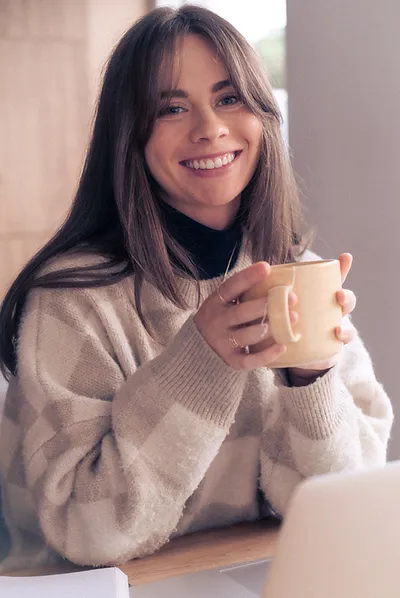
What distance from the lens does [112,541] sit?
84 centimetres

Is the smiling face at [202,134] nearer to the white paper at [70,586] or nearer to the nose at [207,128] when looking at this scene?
the nose at [207,128]

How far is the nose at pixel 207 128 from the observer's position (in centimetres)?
100

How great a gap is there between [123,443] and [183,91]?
0.44 m

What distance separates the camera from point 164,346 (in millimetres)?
1024

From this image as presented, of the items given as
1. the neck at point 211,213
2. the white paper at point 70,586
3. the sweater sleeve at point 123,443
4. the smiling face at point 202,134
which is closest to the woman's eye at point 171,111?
the smiling face at point 202,134

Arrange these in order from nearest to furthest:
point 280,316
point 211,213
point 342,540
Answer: point 342,540
point 280,316
point 211,213

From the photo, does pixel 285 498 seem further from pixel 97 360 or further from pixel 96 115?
pixel 96 115

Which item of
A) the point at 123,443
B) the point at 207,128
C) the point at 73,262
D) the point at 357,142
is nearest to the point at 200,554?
the point at 123,443

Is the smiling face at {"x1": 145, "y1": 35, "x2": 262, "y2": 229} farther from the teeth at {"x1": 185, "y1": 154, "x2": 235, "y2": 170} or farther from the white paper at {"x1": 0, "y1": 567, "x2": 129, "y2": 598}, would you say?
the white paper at {"x1": 0, "y1": 567, "x2": 129, "y2": 598}

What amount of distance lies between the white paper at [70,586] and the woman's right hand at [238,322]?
0.71ft

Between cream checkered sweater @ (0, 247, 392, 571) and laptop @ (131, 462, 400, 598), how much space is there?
1.35 feet

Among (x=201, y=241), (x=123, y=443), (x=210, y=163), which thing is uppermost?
(x=210, y=163)

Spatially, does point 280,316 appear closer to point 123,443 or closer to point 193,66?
point 123,443

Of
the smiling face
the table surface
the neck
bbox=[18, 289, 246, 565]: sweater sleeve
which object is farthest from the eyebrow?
the table surface
